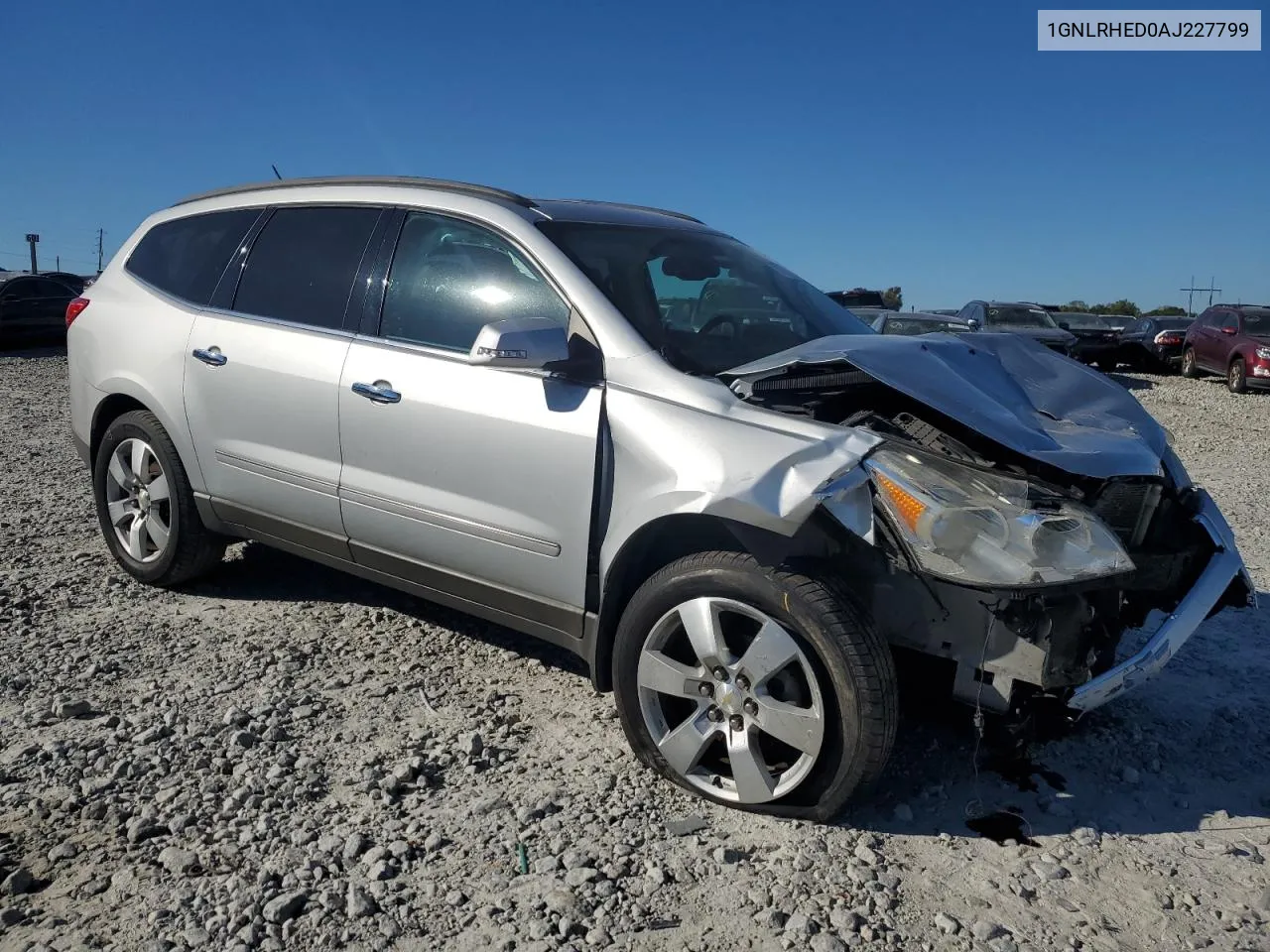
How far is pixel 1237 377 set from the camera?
58.7 feet

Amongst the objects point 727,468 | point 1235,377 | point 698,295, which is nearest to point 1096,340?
point 1235,377

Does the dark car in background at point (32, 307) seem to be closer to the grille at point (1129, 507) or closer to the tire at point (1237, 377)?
the grille at point (1129, 507)

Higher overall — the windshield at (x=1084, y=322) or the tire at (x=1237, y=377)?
the windshield at (x=1084, y=322)

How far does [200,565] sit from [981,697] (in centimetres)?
348

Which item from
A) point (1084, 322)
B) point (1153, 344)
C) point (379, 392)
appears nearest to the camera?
point (379, 392)

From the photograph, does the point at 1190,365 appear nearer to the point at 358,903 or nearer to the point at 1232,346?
the point at 1232,346

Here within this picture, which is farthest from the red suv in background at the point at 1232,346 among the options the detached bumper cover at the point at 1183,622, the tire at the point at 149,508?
the tire at the point at 149,508

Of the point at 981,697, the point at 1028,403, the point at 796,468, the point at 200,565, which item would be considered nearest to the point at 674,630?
the point at 796,468

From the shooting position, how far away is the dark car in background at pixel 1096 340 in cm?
2150

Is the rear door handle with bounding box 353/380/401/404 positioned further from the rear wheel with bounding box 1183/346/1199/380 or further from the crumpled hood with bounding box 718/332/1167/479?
the rear wheel with bounding box 1183/346/1199/380

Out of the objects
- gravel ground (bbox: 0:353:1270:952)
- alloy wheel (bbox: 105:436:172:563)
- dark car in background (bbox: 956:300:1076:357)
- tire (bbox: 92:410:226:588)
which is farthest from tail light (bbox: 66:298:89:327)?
dark car in background (bbox: 956:300:1076:357)

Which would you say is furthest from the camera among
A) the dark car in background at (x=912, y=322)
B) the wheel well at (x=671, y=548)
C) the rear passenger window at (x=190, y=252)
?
the dark car in background at (x=912, y=322)

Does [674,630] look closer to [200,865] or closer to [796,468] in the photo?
[796,468]

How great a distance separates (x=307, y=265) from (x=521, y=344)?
1.50 metres
